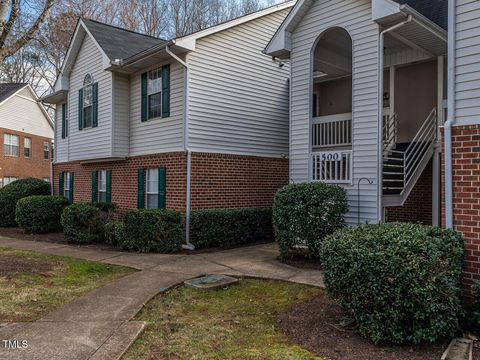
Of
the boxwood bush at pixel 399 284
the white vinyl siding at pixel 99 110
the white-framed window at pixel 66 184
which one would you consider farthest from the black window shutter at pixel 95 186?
the boxwood bush at pixel 399 284

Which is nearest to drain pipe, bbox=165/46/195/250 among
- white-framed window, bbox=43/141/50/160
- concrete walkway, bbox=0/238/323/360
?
concrete walkway, bbox=0/238/323/360

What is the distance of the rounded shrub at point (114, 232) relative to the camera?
35.1ft

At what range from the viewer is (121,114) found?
42.6 ft

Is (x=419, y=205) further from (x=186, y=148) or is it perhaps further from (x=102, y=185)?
(x=102, y=185)

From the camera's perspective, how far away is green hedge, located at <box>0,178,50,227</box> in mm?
16500

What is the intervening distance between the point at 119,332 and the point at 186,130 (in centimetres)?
703

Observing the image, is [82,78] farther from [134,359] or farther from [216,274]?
[134,359]

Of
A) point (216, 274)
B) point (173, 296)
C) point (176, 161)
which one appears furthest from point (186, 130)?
point (173, 296)

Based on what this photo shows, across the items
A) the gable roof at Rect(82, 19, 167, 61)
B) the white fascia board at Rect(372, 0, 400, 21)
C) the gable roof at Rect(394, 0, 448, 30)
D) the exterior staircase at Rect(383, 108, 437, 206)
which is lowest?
the exterior staircase at Rect(383, 108, 437, 206)

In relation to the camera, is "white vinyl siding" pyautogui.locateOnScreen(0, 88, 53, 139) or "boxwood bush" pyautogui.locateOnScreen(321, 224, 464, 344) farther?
"white vinyl siding" pyautogui.locateOnScreen(0, 88, 53, 139)

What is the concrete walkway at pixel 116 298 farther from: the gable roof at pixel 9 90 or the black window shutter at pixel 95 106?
the gable roof at pixel 9 90

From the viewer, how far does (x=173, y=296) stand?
632cm

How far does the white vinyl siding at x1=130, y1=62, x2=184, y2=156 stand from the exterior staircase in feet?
17.5

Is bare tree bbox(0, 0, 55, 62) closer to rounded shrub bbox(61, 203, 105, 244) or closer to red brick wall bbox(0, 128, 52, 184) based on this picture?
rounded shrub bbox(61, 203, 105, 244)
